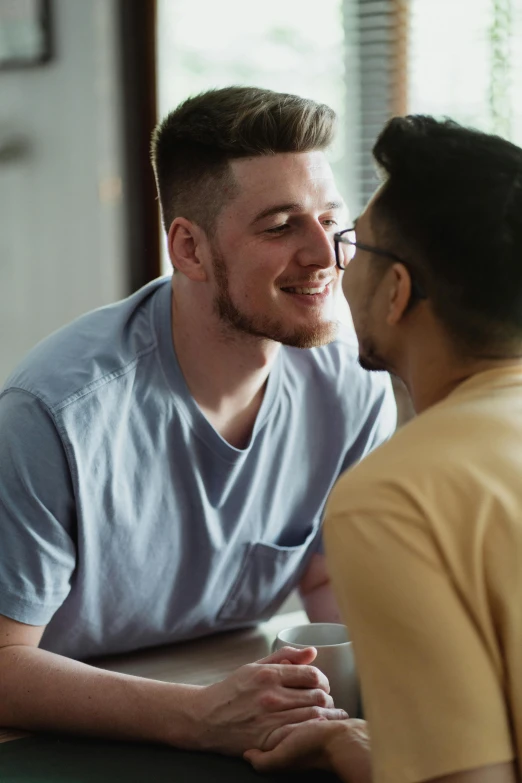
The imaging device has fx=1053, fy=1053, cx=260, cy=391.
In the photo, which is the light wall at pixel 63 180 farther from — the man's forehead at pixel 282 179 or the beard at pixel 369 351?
the beard at pixel 369 351

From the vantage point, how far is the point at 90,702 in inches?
45.3

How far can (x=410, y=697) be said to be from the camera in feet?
2.45

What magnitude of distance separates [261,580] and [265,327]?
1.18ft

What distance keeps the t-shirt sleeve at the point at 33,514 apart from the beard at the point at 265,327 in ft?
1.04

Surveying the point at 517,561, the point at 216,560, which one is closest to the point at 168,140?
the point at 216,560

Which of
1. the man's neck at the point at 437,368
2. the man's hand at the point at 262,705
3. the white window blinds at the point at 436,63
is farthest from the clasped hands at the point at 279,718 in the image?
the white window blinds at the point at 436,63

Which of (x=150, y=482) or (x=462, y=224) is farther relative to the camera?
(x=150, y=482)

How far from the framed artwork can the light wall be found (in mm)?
24

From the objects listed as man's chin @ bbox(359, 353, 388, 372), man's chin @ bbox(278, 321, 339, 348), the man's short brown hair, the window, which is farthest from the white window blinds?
man's chin @ bbox(359, 353, 388, 372)

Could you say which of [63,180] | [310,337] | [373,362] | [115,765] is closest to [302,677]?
[115,765]

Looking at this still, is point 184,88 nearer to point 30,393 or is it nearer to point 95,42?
Result: point 95,42

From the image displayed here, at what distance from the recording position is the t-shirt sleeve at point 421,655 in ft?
2.40

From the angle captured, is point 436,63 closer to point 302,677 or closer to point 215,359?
point 215,359

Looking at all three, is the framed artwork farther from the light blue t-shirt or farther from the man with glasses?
the man with glasses
